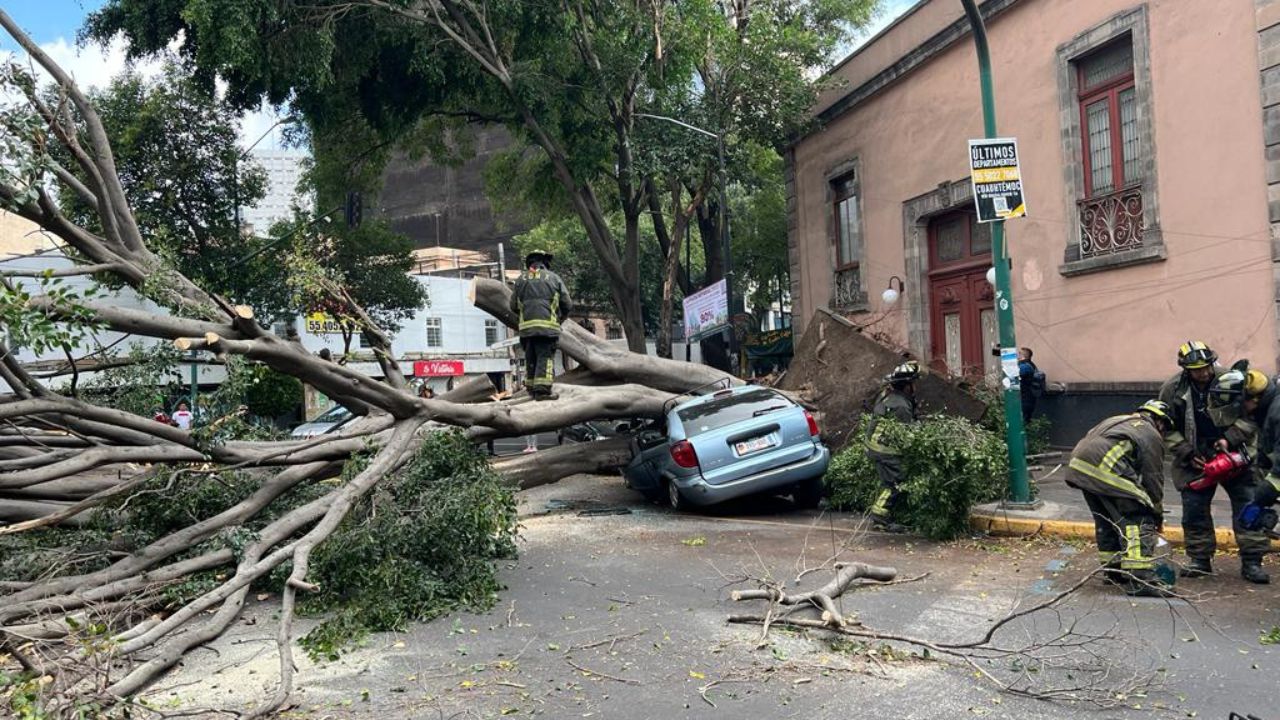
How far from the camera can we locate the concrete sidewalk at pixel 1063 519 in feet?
24.1

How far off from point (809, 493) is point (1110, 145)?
597cm

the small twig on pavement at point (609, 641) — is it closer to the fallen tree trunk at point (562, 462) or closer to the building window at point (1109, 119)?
the fallen tree trunk at point (562, 462)

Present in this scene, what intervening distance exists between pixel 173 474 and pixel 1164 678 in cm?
643

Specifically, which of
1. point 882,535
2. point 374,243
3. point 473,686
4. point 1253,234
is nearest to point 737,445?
point 882,535

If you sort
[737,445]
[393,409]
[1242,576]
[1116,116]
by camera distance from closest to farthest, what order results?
[1242,576] → [393,409] → [737,445] → [1116,116]

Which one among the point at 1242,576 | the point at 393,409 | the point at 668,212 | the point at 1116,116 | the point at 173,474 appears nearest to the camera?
the point at 1242,576

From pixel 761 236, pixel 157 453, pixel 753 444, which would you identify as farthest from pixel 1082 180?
pixel 761 236

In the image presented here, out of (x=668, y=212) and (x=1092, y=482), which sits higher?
(x=668, y=212)

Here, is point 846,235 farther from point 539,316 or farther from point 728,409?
point 539,316

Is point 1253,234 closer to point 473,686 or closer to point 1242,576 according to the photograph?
point 1242,576

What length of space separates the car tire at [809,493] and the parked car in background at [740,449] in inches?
0.6

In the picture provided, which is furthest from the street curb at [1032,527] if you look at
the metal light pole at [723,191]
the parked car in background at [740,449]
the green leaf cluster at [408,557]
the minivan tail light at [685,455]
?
the metal light pole at [723,191]

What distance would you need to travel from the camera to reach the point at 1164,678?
441cm

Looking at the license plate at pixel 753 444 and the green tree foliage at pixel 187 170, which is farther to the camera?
the green tree foliage at pixel 187 170
